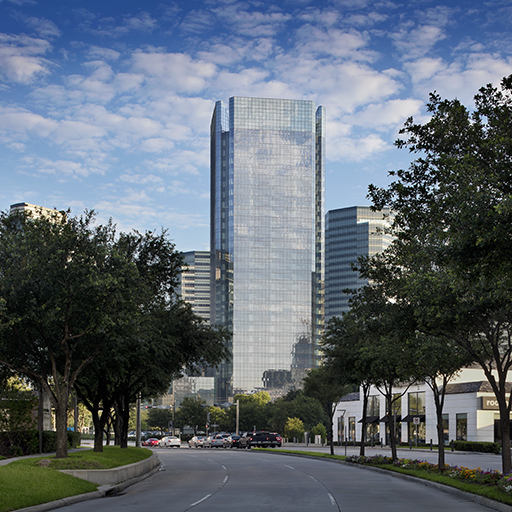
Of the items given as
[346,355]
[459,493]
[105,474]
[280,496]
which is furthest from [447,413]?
[280,496]

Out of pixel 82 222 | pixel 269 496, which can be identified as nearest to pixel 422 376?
pixel 269 496

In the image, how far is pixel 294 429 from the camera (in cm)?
10531

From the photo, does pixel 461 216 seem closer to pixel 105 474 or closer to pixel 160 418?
pixel 105 474

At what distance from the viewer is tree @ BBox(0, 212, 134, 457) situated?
72.4 feet

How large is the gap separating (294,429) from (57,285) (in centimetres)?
8782

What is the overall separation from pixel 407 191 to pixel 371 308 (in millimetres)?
6079

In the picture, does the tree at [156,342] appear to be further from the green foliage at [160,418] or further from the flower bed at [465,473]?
the green foliage at [160,418]

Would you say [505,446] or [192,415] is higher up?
[505,446]

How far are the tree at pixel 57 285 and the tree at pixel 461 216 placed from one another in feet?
33.1

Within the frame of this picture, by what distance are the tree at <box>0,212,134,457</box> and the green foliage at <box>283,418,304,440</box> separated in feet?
276

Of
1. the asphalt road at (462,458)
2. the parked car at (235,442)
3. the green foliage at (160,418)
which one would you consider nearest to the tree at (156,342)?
the asphalt road at (462,458)

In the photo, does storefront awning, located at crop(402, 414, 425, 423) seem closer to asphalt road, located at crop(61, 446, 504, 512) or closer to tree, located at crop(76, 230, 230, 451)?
tree, located at crop(76, 230, 230, 451)

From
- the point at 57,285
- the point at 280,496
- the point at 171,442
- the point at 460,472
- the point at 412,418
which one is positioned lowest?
the point at 171,442

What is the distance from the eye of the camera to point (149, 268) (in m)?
33.9
